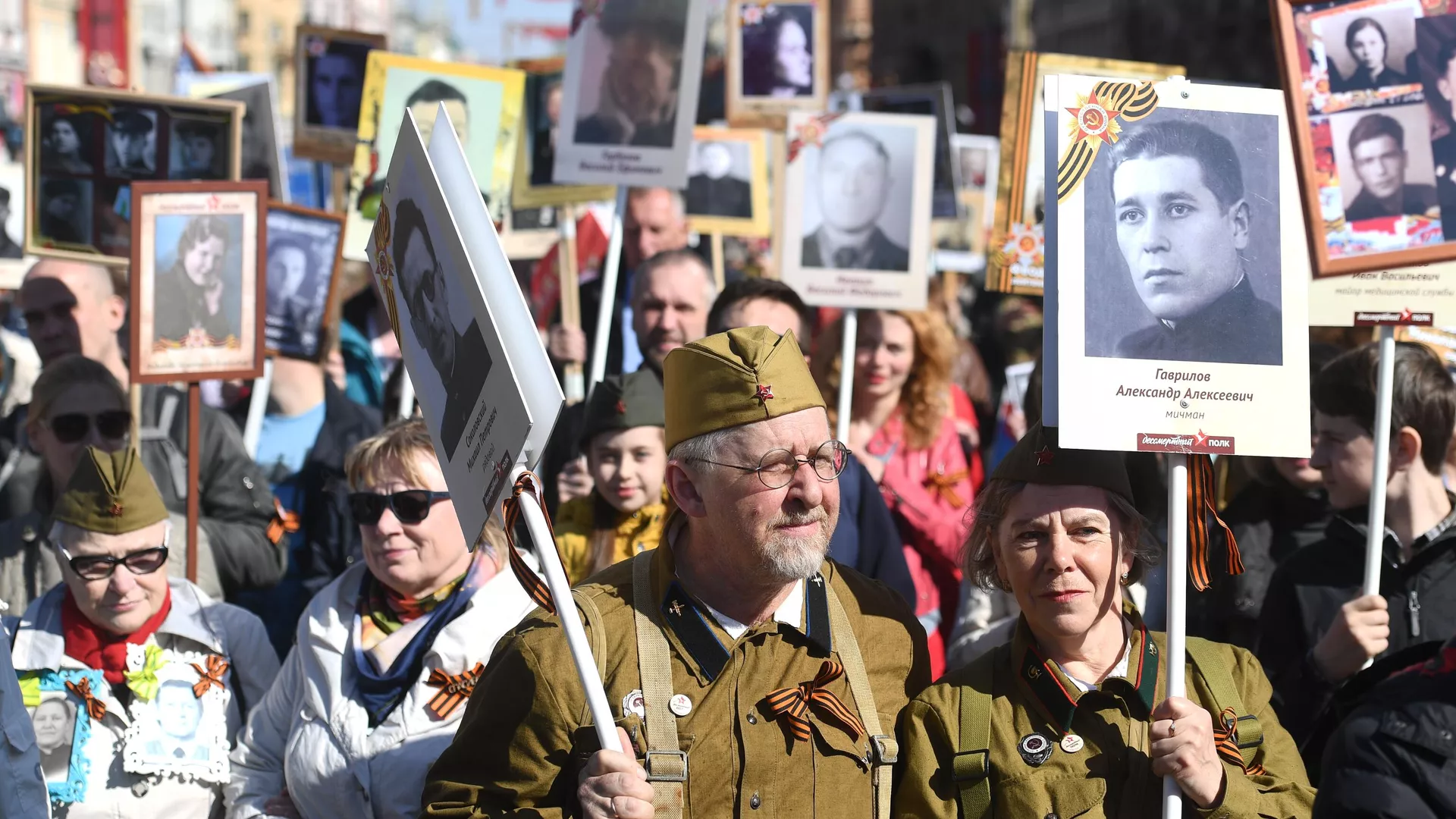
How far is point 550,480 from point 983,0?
1802 inches

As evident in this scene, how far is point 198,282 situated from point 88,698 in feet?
5.80

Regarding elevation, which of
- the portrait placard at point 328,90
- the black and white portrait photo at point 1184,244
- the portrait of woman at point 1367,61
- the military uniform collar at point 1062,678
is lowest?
the military uniform collar at point 1062,678

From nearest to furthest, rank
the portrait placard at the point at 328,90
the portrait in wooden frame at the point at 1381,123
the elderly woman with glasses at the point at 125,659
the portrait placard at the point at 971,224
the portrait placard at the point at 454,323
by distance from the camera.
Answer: the portrait placard at the point at 454,323, the portrait in wooden frame at the point at 1381,123, the elderly woman with glasses at the point at 125,659, the portrait placard at the point at 328,90, the portrait placard at the point at 971,224

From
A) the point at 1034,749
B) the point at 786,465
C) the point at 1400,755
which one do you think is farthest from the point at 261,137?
the point at 1400,755

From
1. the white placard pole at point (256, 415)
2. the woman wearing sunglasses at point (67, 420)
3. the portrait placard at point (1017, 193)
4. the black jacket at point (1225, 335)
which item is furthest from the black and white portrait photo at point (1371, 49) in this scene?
the white placard pole at point (256, 415)

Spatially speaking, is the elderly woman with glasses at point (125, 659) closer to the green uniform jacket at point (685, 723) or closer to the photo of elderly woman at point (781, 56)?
the green uniform jacket at point (685, 723)

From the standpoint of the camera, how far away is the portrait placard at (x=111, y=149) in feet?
21.9

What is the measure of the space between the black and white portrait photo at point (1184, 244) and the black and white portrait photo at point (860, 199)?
2988mm

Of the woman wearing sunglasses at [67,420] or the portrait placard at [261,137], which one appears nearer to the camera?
the woman wearing sunglasses at [67,420]

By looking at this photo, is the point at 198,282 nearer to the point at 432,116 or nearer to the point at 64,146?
the point at 64,146

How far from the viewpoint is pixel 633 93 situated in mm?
6770

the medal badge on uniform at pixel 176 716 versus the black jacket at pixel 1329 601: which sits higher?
the black jacket at pixel 1329 601

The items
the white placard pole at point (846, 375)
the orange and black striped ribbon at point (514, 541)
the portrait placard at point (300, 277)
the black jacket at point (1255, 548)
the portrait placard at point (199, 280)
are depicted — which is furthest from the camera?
the portrait placard at point (300, 277)

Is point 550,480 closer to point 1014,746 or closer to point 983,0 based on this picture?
point 1014,746
